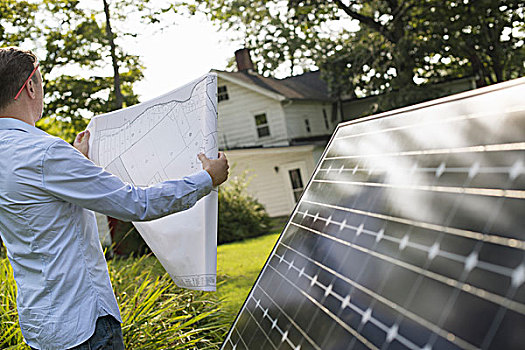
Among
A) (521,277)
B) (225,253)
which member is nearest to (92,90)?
(225,253)

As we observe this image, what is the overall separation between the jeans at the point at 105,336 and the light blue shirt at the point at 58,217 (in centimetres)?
4

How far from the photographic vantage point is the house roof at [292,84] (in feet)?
86.8

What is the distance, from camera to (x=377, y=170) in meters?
1.78

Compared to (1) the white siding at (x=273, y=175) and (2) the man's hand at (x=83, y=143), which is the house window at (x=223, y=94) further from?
(2) the man's hand at (x=83, y=143)

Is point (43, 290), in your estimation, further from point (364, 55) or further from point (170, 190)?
point (364, 55)

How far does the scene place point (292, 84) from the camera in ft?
99.8

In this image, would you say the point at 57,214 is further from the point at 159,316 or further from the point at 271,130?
the point at 271,130

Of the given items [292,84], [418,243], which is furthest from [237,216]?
[418,243]

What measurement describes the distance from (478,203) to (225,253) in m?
12.0

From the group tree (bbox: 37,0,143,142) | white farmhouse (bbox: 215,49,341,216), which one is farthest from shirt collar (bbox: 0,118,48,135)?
white farmhouse (bbox: 215,49,341,216)

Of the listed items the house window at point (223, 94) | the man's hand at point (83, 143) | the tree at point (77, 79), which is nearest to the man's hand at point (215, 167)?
the man's hand at point (83, 143)

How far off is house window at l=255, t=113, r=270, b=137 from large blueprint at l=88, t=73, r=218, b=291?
23.7 meters

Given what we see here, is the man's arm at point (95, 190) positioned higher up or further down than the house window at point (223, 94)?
further down

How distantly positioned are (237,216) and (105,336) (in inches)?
574
